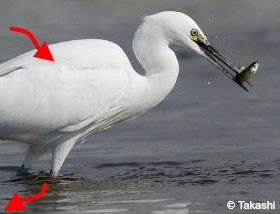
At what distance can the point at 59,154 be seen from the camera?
10.6m

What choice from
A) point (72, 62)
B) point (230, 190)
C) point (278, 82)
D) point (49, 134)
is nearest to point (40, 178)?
point (49, 134)

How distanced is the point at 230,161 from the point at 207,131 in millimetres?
1461

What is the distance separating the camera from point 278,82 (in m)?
15.2

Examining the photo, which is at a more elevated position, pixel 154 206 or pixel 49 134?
pixel 49 134

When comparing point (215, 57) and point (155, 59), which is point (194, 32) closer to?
point (215, 57)

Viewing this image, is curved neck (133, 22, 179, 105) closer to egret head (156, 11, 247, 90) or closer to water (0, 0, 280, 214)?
egret head (156, 11, 247, 90)

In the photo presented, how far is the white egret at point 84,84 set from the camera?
10.3 meters

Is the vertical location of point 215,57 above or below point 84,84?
above

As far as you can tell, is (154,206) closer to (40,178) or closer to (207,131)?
(40,178)

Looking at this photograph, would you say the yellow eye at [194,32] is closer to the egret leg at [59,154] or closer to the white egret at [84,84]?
the white egret at [84,84]

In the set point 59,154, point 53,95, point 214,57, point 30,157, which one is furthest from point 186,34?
point 30,157

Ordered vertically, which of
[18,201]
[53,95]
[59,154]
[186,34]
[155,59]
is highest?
[186,34]

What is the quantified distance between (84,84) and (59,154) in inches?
29.2

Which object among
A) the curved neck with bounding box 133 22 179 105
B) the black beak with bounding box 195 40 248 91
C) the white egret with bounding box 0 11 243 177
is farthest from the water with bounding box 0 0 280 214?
the black beak with bounding box 195 40 248 91
